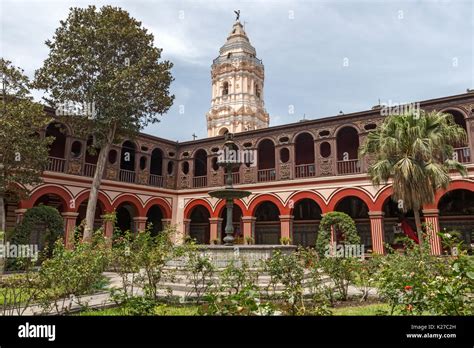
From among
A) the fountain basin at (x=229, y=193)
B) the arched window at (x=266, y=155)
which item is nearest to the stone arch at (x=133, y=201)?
the arched window at (x=266, y=155)

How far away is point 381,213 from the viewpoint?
17844mm

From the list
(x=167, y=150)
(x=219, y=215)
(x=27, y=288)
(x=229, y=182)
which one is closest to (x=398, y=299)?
(x=27, y=288)

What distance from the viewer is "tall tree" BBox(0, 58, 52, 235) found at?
1216cm

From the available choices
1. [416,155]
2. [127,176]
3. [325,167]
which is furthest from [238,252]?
[127,176]

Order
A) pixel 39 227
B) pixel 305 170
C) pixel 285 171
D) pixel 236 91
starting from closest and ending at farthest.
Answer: pixel 39 227 → pixel 285 171 → pixel 305 170 → pixel 236 91

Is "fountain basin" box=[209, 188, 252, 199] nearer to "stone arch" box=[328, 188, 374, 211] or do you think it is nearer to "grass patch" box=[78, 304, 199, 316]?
"grass patch" box=[78, 304, 199, 316]

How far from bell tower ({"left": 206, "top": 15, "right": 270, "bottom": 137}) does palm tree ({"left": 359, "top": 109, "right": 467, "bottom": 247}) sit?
2318 cm

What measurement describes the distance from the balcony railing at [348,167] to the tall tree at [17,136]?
48.7 ft

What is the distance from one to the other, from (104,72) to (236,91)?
22.3m

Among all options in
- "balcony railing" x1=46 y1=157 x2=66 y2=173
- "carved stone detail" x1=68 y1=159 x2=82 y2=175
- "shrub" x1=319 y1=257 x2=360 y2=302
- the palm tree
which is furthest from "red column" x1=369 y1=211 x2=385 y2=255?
"balcony railing" x1=46 y1=157 x2=66 y2=173

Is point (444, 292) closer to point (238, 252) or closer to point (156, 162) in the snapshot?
point (238, 252)

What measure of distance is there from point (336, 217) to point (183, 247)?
9751mm

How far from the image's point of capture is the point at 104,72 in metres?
15.7

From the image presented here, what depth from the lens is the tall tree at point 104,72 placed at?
1514cm
